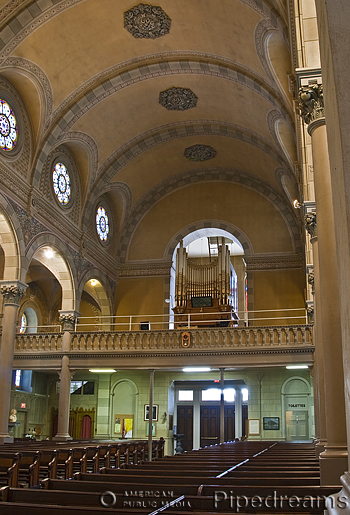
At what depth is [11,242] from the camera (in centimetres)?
1541

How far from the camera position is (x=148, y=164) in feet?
70.8

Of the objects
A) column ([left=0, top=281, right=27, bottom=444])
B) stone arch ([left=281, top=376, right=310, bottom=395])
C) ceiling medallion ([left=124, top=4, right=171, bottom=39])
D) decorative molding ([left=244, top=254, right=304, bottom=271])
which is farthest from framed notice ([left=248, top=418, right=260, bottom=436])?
ceiling medallion ([left=124, top=4, right=171, bottom=39])

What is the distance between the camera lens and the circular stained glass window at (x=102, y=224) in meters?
21.2

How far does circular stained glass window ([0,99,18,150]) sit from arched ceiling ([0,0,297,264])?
71 centimetres

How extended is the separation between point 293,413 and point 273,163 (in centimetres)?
910

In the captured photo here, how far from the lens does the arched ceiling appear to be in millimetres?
13359

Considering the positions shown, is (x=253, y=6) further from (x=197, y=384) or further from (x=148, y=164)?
(x=197, y=384)

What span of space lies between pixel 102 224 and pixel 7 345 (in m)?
7.56

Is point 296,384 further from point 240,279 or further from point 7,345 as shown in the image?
point 240,279

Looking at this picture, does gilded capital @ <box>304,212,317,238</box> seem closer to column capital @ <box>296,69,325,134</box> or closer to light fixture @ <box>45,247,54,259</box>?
column capital @ <box>296,69,325,134</box>

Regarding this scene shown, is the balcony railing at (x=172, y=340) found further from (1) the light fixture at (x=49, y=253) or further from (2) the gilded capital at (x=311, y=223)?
(2) the gilded capital at (x=311, y=223)

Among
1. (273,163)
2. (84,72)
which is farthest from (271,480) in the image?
(273,163)

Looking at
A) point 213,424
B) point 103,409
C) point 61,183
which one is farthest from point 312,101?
point 213,424

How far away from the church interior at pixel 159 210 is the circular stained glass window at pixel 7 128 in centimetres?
6
